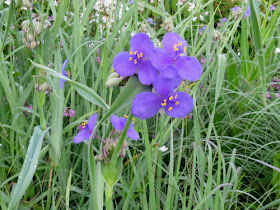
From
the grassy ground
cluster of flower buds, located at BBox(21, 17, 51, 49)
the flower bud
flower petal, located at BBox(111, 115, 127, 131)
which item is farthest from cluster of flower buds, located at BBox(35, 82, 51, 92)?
the flower bud

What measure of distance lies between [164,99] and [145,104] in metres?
0.04

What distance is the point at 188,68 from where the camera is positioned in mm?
621

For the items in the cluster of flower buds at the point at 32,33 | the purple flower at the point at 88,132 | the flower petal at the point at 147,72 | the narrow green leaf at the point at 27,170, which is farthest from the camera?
the cluster of flower buds at the point at 32,33

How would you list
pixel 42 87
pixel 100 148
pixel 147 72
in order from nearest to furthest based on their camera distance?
pixel 147 72 → pixel 100 148 → pixel 42 87

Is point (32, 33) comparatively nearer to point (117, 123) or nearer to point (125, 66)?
point (117, 123)

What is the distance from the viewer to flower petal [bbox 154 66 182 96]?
0.58m

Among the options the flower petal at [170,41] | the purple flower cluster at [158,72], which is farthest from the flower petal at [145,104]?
the flower petal at [170,41]

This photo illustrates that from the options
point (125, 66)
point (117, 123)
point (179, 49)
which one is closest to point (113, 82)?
point (125, 66)

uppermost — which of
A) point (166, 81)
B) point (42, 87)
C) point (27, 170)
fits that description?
point (166, 81)

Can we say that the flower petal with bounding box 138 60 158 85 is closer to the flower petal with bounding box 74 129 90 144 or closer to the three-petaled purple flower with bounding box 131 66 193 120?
the three-petaled purple flower with bounding box 131 66 193 120

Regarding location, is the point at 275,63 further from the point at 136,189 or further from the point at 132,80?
the point at 132,80

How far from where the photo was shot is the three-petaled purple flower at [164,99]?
1.91ft

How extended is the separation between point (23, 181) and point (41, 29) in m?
0.44

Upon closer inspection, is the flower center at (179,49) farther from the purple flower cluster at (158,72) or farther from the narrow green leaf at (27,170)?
the narrow green leaf at (27,170)
